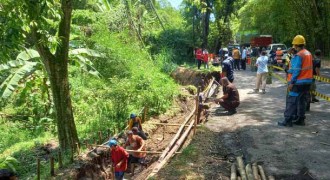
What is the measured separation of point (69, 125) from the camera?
8.87 m

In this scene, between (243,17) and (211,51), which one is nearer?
(211,51)

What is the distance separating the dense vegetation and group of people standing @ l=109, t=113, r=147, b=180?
1.30 m

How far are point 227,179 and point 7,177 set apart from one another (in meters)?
3.49

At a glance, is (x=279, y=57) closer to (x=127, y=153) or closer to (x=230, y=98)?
(x=230, y=98)

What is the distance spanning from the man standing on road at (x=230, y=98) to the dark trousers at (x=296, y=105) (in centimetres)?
210

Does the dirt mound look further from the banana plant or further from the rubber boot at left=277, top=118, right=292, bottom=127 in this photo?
the rubber boot at left=277, top=118, right=292, bottom=127

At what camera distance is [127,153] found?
8.40 meters

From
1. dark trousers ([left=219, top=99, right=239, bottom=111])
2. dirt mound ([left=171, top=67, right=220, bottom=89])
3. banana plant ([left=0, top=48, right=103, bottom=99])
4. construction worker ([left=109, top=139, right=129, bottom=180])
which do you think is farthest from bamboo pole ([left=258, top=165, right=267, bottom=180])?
dirt mound ([left=171, top=67, right=220, bottom=89])

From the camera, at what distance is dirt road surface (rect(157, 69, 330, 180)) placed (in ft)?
20.5

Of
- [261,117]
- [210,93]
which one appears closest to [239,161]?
[261,117]

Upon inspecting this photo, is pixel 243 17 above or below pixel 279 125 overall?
above

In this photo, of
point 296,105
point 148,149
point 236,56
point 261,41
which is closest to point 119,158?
point 148,149

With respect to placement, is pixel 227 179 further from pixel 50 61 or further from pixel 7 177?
pixel 50 61

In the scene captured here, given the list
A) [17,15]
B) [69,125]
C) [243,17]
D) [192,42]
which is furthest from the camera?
[243,17]
